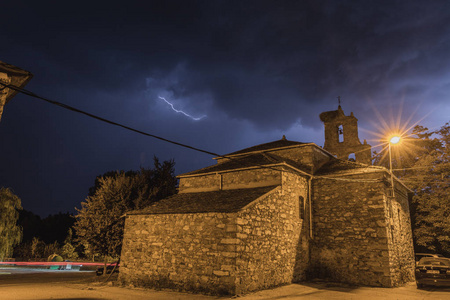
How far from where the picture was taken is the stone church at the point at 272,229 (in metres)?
11.7

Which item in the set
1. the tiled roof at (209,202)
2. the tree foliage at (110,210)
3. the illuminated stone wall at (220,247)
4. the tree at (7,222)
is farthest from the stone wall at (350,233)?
the tree at (7,222)

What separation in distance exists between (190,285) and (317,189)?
28.1 feet

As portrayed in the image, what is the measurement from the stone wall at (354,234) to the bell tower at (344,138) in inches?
456

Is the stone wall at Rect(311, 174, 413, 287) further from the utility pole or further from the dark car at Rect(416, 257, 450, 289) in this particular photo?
the utility pole

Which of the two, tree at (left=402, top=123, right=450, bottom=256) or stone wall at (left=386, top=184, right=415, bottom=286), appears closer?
stone wall at (left=386, top=184, right=415, bottom=286)

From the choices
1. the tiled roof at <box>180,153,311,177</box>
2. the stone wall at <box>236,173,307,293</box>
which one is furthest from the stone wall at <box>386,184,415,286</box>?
the tiled roof at <box>180,153,311,177</box>

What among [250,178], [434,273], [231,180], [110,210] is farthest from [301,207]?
[110,210]

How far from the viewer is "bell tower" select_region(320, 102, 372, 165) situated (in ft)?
88.6

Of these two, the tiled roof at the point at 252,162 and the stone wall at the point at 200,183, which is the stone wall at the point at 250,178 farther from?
the stone wall at the point at 200,183

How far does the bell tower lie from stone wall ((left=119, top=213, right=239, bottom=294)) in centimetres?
1865

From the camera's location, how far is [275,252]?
13.2 metres

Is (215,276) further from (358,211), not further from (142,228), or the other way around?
(358,211)

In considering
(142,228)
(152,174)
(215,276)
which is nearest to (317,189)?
(215,276)

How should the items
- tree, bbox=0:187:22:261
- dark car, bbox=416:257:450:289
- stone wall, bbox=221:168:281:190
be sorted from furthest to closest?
tree, bbox=0:187:22:261 < stone wall, bbox=221:168:281:190 < dark car, bbox=416:257:450:289
